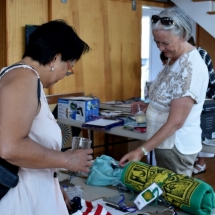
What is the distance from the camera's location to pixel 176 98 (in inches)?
71.7

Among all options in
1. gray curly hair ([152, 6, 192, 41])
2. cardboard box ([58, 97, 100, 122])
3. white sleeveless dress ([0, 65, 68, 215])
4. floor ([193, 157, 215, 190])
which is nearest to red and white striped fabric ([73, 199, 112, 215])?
white sleeveless dress ([0, 65, 68, 215])

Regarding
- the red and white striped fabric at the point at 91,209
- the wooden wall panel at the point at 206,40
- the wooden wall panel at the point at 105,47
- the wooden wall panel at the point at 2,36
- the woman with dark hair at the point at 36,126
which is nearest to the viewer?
the woman with dark hair at the point at 36,126

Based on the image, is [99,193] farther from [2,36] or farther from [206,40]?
[206,40]

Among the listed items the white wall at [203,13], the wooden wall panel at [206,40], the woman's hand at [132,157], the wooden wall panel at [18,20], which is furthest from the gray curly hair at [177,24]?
the wooden wall panel at [206,40]

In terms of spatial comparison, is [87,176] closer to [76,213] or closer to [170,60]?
[76,213]

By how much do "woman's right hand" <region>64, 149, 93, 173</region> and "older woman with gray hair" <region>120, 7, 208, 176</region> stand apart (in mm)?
589

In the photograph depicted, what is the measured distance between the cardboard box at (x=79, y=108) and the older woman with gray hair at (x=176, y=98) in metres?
1.49

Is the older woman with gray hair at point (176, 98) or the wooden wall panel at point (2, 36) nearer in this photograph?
the older woman with gray hair at point (176, 98)

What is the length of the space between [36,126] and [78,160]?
0.17m

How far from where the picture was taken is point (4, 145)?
108 cm

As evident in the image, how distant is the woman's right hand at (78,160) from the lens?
3.99ft

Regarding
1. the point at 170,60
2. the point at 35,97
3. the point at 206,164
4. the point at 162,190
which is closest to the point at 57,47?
the point at 35,97

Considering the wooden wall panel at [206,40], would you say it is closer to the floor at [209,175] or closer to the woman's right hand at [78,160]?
the floor at [209,175]

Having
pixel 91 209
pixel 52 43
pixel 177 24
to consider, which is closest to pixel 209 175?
pixel 177 24
